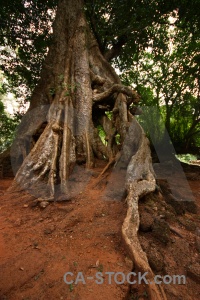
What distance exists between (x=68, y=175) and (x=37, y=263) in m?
1.89

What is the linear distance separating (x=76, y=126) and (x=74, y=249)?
3102 mm

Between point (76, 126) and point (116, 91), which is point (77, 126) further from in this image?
point (116, 91)

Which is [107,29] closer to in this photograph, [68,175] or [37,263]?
[68,175]

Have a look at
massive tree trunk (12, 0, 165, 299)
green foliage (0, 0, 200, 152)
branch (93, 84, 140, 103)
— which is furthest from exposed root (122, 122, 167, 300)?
green foliage (0, 0, 200, 152)

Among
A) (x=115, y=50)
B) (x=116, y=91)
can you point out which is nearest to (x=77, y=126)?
(x=116, y=91)

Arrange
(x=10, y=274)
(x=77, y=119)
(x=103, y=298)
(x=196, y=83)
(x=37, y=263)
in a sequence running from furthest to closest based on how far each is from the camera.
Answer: (x=196, y=83)
(x=77, y=119)
(x=37, y=263)
(x=10, y=274)
(x=103, y=298)

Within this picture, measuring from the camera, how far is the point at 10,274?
161 cm

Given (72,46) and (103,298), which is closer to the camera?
(103,298)

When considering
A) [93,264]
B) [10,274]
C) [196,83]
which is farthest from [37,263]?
[196,83]

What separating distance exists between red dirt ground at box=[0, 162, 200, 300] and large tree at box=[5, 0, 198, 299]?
0.68ft

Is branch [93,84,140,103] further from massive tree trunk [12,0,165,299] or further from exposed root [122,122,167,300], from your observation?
exposed root [122,122,167,300]

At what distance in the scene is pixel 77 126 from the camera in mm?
4594

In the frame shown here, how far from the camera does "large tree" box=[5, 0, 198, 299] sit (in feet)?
10.4

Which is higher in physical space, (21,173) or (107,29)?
(107,29)
